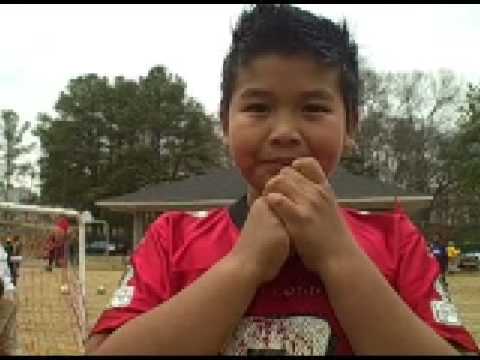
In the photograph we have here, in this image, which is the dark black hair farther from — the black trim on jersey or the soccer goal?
the soccer goal

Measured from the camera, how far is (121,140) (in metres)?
58.9

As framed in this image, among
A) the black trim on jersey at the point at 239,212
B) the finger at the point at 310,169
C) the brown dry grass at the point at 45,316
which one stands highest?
the finger at the point at 310,169

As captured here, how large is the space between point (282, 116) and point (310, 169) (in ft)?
0.44

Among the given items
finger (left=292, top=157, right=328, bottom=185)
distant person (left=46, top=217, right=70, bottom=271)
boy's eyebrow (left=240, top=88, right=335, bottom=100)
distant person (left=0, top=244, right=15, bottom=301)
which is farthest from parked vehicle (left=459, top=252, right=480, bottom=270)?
finger (left=292, top=157, right=328, bottom=185)

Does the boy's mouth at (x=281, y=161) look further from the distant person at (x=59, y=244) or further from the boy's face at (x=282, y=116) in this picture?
the distant person at (x=59, y=244)

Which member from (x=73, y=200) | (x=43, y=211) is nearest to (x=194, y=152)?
(x=73, y=200)

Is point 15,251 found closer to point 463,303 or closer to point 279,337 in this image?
point 463,303

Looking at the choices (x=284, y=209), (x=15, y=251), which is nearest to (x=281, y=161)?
(x=284, y=209)

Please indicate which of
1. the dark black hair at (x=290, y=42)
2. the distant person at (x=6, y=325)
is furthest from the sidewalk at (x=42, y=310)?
the dark black hair at (x=290, y=42)

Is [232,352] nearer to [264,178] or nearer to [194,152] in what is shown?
[264,178]

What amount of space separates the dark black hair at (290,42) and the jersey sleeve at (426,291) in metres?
0.25

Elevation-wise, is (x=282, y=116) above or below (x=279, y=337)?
above

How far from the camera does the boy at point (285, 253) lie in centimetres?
119

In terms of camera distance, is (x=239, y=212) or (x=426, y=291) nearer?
(x=426, y=291)
